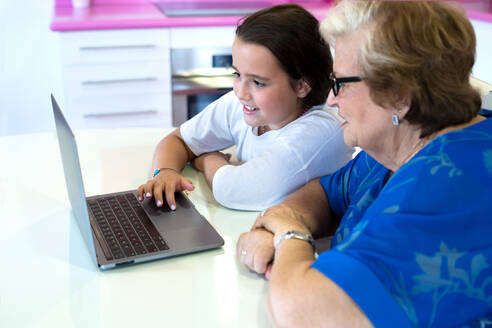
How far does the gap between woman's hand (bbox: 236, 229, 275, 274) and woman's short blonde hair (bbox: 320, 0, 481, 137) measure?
34 centimetres

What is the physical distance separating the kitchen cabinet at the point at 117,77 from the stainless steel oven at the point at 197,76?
51 millimetres

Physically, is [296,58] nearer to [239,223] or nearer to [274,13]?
[274,13]

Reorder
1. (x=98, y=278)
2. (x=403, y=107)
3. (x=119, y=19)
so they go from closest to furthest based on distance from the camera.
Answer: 1. (x=403, y=107)
2. (x=98, y=278)
3. (x=119, y=19)

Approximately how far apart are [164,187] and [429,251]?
72 centimetres

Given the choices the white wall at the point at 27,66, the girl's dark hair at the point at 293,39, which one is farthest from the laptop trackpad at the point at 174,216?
the white wall at the point at 27,66

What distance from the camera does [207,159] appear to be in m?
1.63

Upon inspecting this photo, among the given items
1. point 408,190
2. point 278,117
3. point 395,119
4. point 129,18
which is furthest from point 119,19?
point 408,190

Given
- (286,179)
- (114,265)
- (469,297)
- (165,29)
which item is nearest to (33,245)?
(114,265)

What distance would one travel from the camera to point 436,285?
87 cm

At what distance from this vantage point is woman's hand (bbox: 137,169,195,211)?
138cm

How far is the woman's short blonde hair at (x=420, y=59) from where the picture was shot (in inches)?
36.4

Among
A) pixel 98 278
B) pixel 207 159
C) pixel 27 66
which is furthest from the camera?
pixel 27 66

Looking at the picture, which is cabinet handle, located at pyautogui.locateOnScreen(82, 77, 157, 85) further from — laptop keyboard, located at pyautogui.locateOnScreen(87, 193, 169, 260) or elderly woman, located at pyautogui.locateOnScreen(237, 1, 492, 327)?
elderly woman, located at pyautogui.locateOnScreen(237, 1, 492, 327)

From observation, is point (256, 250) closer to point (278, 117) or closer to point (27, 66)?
point (278, 117)
